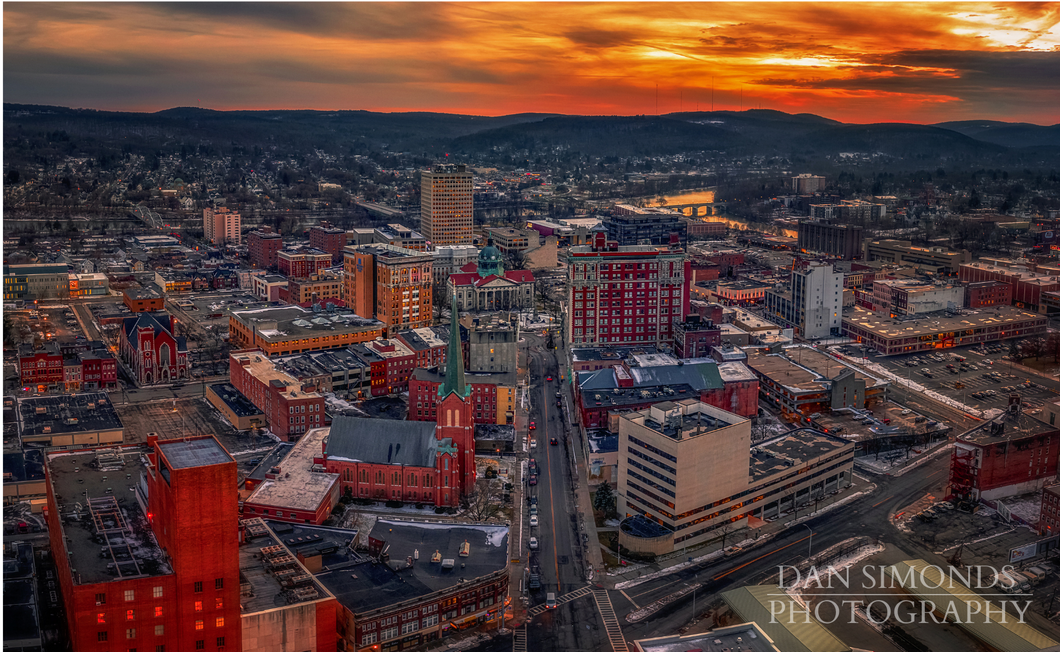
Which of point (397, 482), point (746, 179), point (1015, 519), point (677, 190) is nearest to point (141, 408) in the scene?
point (397, 482)

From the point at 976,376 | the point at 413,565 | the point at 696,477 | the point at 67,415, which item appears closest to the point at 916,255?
the point at 976,376

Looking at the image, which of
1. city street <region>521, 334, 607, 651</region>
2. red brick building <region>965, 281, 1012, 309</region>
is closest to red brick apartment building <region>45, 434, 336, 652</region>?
city street <region>521, 334, 607, 651</region>

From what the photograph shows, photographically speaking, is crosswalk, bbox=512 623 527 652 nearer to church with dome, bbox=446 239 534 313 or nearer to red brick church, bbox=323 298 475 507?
red brick church, bbox=323 298 475 507

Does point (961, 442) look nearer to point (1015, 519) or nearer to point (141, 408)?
point (1015, 519)

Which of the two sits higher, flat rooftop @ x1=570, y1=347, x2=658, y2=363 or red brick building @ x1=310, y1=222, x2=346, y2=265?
red brick building @ x1=310, y1=222, x2=346, y2=265

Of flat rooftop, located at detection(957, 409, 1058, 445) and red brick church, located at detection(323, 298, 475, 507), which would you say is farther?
flat rooftop, located at detection(957, 409, 1058, 445)

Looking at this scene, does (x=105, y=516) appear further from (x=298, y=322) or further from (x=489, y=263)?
(x=489, y=263)

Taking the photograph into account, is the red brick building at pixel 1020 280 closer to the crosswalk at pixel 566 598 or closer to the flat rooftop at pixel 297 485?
the crosswalk at pixel 566 598

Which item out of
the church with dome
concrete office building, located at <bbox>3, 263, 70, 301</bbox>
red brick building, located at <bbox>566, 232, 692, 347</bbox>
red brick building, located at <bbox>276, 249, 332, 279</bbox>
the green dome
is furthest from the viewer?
red brick building, located at <bbox>276, 249, 332, 279</bbox>
